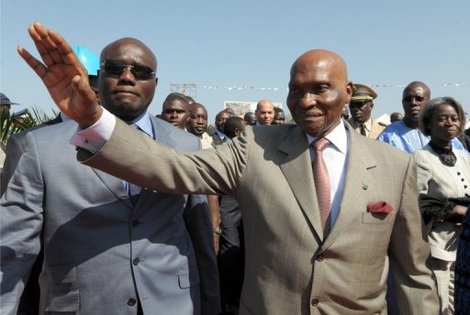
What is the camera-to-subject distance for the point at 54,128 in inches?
82.2

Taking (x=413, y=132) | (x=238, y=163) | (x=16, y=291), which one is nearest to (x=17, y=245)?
(x=16, y=291)

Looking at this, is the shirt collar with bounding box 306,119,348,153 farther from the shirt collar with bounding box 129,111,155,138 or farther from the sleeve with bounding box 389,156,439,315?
the shirt collar with bounding box 129,111,155,138

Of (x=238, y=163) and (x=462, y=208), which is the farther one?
(x=462, y=208)

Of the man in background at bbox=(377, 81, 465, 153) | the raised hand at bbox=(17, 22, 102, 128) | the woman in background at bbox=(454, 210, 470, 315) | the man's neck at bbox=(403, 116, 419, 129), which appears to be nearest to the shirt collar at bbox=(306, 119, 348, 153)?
the woman in background at bbox=(454, 210, 470, 315)

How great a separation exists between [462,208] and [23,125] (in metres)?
5.02

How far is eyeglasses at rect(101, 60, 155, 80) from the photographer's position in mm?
2119

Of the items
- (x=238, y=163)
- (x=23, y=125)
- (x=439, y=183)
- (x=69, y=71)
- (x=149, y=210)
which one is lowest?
(x=23, y=125)

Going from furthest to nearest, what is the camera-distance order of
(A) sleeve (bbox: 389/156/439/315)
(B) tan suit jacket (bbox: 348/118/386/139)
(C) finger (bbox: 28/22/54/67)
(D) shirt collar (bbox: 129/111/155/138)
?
1. (B) tan suit jacket (bbox: 348/118/386/139)
2. (D) shirt collar (bbox: 129/111/155/138)
3. (A) sleeve (bbox: 389/156/439/315)
4. (C) finger (bbox: 28/22/54/67)

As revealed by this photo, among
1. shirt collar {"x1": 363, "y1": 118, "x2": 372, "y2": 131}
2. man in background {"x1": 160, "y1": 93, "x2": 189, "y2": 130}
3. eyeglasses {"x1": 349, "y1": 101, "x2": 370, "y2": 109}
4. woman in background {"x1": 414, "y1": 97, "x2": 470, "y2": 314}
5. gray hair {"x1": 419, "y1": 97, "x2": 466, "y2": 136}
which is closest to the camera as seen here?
woman in background {"x1": 414, "y1": 97, "x2": 470, "y2": 314}

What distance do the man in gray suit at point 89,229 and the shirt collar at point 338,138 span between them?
76 cm

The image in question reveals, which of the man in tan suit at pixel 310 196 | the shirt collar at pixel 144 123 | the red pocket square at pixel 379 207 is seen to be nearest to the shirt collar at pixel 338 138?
the man in tan suit at pixel 310 196

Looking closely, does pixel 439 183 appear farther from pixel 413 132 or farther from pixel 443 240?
pixel 413 132

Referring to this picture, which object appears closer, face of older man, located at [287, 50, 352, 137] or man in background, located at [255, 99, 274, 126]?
face of older man, located at [287, 50, 352, 137]

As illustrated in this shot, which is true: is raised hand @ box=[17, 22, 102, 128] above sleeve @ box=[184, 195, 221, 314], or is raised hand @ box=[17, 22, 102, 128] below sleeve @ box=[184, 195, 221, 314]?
above
